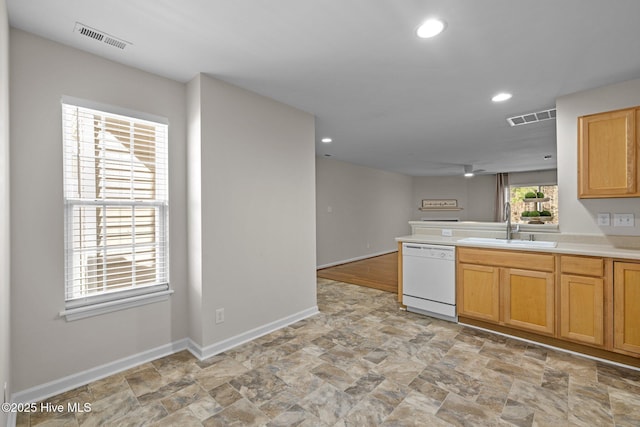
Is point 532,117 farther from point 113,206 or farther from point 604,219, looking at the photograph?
point 113,206

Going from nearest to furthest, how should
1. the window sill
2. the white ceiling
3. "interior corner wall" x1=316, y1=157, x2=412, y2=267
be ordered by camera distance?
the white ceiling
the window sill
"interior corner wall" x1=316, y1=157, x2=412, y2=267

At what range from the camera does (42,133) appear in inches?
80.7

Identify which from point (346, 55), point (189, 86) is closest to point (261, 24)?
point (346, 55)

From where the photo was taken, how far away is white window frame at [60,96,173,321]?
2.17 m

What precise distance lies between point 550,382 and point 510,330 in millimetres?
839

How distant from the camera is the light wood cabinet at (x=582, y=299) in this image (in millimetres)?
2469

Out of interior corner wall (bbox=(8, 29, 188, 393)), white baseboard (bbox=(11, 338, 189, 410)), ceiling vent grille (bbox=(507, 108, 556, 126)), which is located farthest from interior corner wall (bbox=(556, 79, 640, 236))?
interior corner wall (bbox=(8, 29, 188, 393))

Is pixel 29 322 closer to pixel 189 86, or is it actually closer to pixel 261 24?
pixel 189 86

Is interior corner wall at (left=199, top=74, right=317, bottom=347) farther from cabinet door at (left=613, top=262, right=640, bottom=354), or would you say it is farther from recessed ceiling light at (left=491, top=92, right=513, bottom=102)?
cabinet door at (left=613, top=262, right=640, bottom=354)

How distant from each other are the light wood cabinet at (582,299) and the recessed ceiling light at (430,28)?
2.28 m

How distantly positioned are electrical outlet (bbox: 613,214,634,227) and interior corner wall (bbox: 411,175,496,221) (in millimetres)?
7150

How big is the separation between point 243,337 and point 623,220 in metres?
3.83

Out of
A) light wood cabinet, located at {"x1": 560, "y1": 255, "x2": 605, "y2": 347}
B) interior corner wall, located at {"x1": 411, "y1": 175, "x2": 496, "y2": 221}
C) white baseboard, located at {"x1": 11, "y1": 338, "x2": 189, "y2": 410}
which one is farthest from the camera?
interior corner wall, located at {"x1": 411, "y1": 175, "x2": 496, "y2": 221}

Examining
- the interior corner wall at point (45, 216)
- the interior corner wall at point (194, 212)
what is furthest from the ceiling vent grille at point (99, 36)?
the interior corner wall at point (194, 212)
